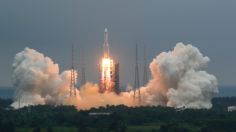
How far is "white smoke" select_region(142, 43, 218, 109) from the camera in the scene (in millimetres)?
103438

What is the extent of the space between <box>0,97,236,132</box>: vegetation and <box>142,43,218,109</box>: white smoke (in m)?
3.24

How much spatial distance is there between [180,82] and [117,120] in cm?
1681

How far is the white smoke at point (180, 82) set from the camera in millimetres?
103438

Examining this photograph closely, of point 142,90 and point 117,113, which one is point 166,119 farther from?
point 142,90

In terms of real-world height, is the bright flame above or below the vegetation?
above

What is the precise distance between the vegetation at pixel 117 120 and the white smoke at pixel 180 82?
3238 mm

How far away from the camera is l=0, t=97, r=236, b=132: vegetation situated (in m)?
84.4

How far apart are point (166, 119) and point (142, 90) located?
12576 mm

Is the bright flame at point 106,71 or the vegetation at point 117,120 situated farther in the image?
the bright flame at point 106,71

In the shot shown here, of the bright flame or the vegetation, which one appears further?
the bright flame

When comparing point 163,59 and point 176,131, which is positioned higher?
point 163,59

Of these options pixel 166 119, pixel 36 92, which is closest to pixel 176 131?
pixel 166 119

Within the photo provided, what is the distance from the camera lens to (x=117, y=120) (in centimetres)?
Result: 8975

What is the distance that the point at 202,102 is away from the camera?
348 feet
